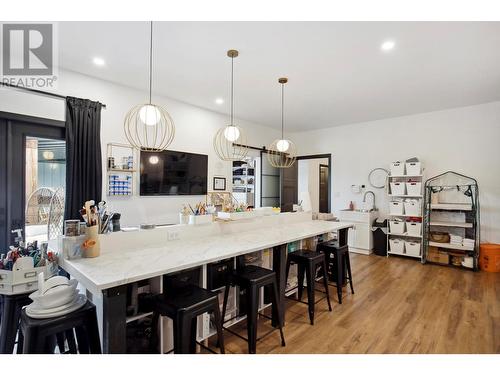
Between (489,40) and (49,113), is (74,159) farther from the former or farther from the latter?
(489,40)

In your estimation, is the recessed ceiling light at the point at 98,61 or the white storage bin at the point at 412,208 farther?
the white storage bin at the point at 412,208

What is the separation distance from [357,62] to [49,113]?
379 centimetres

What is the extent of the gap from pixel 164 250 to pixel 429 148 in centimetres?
518

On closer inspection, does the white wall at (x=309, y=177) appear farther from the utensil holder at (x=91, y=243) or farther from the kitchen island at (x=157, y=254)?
the utensil holder at (x=91, y=243)

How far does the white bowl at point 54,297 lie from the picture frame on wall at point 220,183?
3.73 meters

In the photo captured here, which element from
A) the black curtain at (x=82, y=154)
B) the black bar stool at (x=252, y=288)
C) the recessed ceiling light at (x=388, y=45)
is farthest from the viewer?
the black curtain at (x=82, y=154)

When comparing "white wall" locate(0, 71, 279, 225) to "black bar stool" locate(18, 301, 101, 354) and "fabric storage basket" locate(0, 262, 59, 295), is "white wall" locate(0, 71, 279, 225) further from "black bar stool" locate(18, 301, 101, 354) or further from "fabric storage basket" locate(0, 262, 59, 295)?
"black bar stool" locate(18, 301, 101, 354)

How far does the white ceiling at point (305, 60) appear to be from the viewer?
2.47 meters

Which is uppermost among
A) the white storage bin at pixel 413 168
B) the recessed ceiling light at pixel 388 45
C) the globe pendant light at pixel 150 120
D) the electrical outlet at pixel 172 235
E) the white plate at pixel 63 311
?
the recessed ceiling light at pixel 388 45

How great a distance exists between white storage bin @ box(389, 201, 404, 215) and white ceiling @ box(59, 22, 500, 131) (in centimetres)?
179

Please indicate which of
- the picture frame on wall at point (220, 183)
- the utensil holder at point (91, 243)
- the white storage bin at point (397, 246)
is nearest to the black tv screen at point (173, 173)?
the picture frame on wall at point (220, 183)

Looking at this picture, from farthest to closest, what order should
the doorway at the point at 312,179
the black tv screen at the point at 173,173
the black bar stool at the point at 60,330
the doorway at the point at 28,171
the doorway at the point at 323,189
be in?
the doorway at the point at 323,189
the doorway at the point at 312,179
the black tv screen at the point at 173,173
the doorway at the point at 28,171
the black bar stool at the point at 60,330

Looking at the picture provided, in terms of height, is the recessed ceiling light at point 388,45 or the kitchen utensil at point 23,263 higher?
the recessed ceiling light at point 388,45
